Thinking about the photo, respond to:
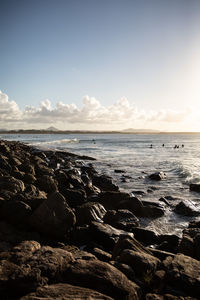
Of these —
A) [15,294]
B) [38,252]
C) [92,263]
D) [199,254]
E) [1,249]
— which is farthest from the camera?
[199,254]

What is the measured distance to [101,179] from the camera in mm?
16453

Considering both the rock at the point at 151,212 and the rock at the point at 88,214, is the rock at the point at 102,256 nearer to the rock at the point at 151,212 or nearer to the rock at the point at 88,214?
the rock at the point at 88,214

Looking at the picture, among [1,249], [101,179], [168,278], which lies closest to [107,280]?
[168,278]

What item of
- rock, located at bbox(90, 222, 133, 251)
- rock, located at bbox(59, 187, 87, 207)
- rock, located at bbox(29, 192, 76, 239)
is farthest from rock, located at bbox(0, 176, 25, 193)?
rock, located at bbox(90, 222, 133, 251)

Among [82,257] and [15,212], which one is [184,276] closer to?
[82,257]

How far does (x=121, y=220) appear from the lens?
346 inches

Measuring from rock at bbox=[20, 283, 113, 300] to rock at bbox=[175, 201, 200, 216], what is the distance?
26.9 ft

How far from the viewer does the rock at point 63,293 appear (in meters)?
3.34

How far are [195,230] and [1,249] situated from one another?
253 inches

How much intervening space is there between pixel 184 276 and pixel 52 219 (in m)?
3.85

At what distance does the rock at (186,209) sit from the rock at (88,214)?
174 inches

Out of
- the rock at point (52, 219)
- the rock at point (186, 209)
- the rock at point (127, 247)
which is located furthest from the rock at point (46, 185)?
the rock at point (186, 209)

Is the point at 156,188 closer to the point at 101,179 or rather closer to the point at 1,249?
the point at 101,179

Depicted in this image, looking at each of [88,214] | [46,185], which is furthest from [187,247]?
[46,185]
